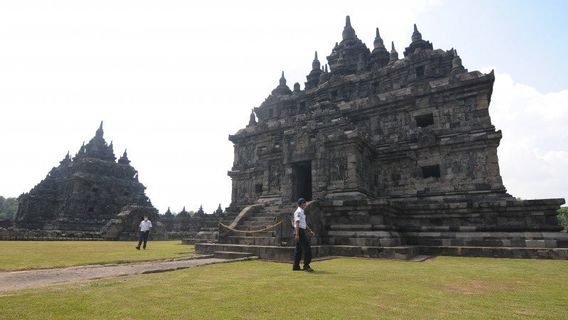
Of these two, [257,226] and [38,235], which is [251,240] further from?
[38,235]

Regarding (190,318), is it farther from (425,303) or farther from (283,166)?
(283,166)

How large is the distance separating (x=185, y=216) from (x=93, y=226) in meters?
10.5

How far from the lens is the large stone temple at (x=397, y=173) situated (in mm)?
12289

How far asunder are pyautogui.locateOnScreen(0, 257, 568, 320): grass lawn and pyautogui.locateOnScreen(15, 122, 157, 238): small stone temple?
111ft

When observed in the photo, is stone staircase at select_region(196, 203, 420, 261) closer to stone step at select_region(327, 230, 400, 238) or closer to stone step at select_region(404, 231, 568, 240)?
stone step at select_region(327, 230, 400, 238)

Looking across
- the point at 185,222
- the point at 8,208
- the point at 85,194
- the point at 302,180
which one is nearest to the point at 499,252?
the point at 302,180

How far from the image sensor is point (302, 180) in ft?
57.8

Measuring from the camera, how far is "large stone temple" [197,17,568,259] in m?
12.3

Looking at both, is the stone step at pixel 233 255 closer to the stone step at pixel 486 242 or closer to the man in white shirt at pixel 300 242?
the man in white shirt at pixel 300 242

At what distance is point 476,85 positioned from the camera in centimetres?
1816

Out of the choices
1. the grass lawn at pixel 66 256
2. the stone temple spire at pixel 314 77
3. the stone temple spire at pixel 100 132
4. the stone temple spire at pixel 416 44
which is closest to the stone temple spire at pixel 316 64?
the stone temple spire at pixel 314 77

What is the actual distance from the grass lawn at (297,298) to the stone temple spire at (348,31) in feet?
100

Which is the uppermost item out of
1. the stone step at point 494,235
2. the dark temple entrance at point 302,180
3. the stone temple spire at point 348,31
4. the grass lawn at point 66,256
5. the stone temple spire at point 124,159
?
the stone temple spire at point 348,31

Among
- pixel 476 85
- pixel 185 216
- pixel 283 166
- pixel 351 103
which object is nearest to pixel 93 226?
pixel 185 216
